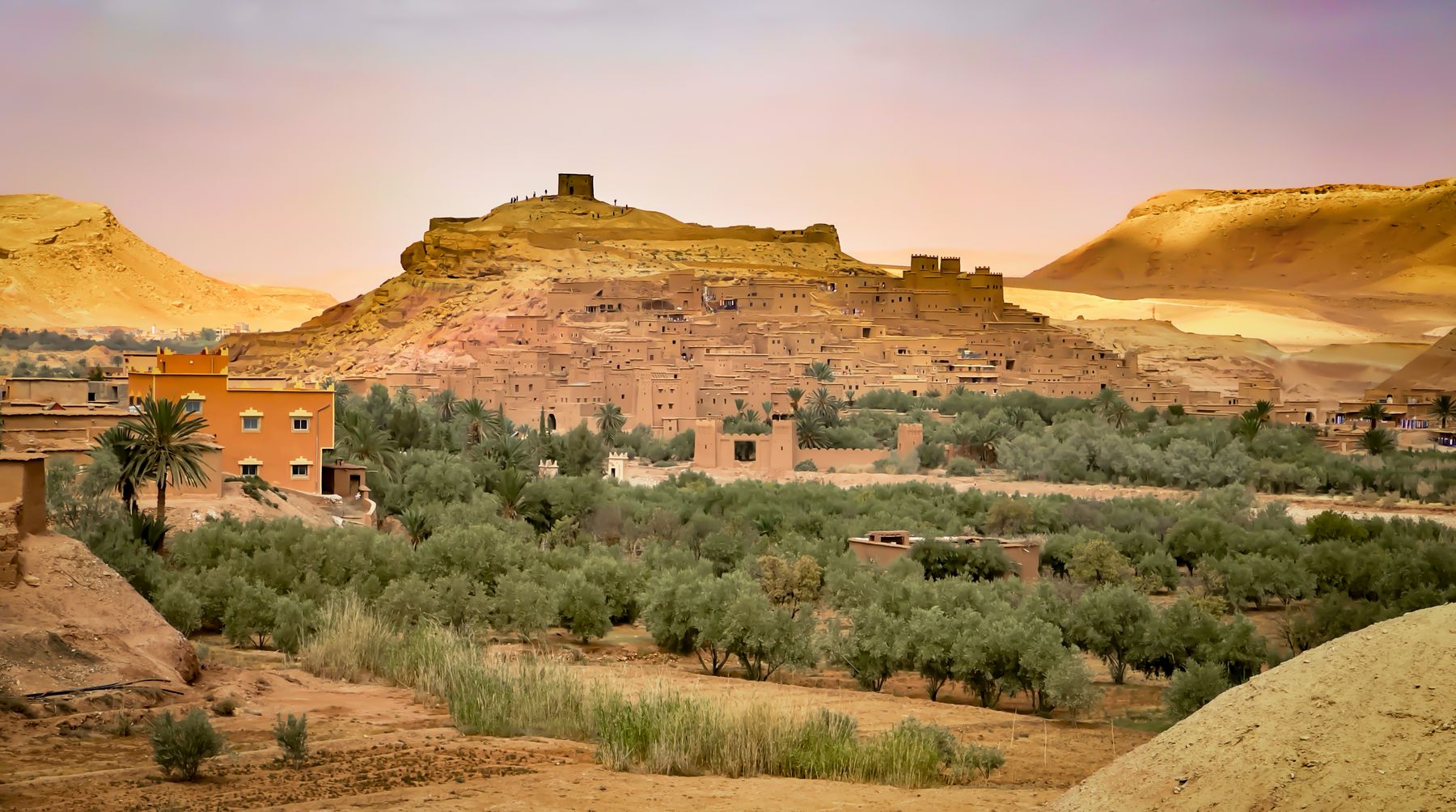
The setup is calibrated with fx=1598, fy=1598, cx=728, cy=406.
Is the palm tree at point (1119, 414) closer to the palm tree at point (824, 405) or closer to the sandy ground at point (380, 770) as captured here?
the palm tree at point (824, 405)

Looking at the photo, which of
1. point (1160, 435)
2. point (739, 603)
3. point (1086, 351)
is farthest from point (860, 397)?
point (739, 603)

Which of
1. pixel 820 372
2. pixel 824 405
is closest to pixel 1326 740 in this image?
pixel 824 405

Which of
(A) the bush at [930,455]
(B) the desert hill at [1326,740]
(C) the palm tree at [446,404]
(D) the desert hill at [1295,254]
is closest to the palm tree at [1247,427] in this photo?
(A) the bush at [930,455]

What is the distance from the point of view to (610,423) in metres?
48.3

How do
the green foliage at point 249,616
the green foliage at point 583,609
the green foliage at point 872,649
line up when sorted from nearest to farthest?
the green foliage at point 249,616 < the green foliage at point 872,649 < the green foliage at point 583,609

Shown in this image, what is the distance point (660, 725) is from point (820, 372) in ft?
161

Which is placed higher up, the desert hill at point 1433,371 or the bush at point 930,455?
the desert hill at point 1433,371

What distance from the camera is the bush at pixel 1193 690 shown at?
14.5 m

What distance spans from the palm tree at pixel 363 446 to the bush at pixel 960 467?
1633 cm

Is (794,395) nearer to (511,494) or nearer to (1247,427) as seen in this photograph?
(1247,427)

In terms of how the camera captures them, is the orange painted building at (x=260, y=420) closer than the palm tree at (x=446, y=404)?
Yes

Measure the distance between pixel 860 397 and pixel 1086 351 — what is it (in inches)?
440

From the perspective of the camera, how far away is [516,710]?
11.1m

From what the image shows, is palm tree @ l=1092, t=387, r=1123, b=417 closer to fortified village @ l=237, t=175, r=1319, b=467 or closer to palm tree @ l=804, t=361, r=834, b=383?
fortified village @ l=237, t=175, r=1319, b=467
